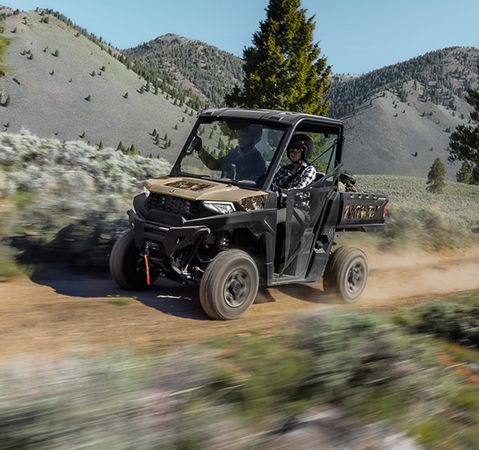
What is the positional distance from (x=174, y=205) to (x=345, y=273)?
280cm

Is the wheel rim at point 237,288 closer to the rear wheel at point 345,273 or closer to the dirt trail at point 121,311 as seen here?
the dirt trail at point 121,311

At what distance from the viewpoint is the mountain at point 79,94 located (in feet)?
224

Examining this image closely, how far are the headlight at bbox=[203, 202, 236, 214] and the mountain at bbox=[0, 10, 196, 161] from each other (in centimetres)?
5447

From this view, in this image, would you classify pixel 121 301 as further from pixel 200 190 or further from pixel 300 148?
pixel 300 148

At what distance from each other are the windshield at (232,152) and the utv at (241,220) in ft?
0.04

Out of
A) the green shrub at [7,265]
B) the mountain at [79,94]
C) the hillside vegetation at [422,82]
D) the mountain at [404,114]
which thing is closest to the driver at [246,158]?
the green shrub at [7,265]

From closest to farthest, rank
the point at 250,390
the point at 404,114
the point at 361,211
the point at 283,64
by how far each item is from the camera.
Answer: the point at 250,390, the point at 361,211, the point at 283,64, the point at 404,114

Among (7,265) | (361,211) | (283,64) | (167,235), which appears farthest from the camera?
(283,64)

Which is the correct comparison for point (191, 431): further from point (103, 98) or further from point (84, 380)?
point (103, 98)

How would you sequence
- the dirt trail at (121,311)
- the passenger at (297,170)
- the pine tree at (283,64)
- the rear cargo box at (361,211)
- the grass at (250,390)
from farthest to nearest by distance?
the pine tree at (283,64), the rear cargo box at (361,211), the passenger at (297,170), the dirt trail at (121,311), the grass at (250,390)

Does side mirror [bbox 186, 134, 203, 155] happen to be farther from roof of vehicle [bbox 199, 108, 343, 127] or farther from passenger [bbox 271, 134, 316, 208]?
passenger [bbox 271, 134, 316, 208]

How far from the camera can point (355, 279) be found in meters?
8.74

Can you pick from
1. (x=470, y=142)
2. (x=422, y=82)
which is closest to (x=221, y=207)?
(x=470, y=142)

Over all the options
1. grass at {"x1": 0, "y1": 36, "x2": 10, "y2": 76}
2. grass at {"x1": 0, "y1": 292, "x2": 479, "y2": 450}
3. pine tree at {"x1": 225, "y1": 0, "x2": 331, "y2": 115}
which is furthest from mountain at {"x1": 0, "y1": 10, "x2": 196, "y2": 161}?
grass at {"x1": 0, "y1": 292, "x2": 479, "y2": 450}
